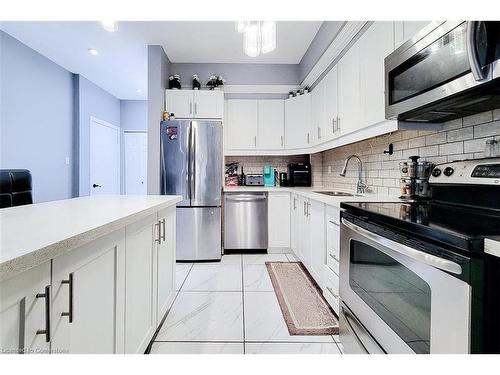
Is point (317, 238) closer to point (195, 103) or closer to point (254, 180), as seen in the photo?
point (254, 180)

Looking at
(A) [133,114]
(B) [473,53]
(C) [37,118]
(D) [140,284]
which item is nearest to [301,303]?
(D) [140,284]

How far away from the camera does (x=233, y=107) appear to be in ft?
13.1

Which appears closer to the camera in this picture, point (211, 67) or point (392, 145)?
point (392, 145)

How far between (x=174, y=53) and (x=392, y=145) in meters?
3.03

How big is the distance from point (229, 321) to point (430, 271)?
1484mm

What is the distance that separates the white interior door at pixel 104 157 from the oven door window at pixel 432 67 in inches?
202

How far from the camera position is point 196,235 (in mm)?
3459

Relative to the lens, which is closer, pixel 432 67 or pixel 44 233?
pixel 44 233

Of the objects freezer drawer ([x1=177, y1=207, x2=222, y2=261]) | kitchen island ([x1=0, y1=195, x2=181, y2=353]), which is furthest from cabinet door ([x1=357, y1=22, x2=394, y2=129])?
freezer drawer ([x1=177, y1=207, x2=222, y2=261])

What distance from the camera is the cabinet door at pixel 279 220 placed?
371cm
